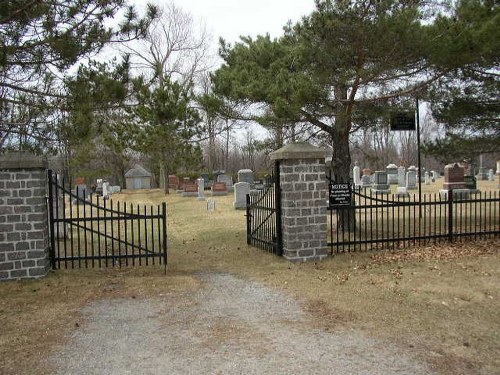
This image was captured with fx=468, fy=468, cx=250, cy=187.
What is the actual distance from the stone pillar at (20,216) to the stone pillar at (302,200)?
4.08m

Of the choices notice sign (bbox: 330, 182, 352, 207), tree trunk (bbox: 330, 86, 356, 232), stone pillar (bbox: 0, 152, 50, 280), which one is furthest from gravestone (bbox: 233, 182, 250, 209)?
stone pillar (bbox: 0, 152, 50, 280)

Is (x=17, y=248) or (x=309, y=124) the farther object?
(x=309, y=124)

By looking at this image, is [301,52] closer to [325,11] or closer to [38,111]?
[325,11]

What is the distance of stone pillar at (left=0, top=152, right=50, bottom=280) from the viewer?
732cm

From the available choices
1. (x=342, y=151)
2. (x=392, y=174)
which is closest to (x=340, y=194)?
(x=342, y=151)

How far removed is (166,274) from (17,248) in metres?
2.36

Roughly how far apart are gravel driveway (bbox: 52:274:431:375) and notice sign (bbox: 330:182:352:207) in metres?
3.30

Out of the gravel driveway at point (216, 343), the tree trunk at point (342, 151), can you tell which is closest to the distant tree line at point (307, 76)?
the tree trunk at point (342, 151)

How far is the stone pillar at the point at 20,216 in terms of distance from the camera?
24.0 ft

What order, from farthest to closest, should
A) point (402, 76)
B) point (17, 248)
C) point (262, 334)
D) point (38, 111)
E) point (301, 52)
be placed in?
point (402, 76) → point (301, 52) → point (38, 111) → point (17, 248) → point (262, 334)

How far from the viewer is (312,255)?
27.9 feet

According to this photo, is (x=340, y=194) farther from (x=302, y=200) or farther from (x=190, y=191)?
(x=190, y=191)

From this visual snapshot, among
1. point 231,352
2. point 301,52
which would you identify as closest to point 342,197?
point 301,52

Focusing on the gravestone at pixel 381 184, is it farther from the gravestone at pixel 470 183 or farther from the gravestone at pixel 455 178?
the gravestone at pixel 470 183
